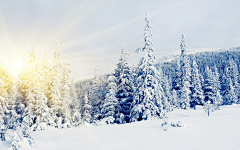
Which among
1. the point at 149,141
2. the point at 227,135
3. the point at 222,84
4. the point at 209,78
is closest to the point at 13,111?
the point at 149,141

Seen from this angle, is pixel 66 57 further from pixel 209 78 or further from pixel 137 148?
pixel 209 78

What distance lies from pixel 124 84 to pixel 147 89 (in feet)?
13.5

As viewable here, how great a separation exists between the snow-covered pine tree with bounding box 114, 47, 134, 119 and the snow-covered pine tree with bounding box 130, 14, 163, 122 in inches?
97.3

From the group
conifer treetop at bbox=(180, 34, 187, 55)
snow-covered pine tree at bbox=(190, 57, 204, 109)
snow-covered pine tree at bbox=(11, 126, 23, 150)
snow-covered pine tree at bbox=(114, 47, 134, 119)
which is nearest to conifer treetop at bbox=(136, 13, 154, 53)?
snow-covered pine tree at bbox=(114, 47, 134, 119)

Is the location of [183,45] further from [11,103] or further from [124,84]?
[11,103]

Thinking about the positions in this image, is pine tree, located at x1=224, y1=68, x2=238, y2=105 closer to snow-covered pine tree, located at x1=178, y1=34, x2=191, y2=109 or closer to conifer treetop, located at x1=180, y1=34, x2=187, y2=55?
snow-covered pine tree, located at x1=178, y1=34, x2=191, y2=109

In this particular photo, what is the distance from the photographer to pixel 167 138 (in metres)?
6.22

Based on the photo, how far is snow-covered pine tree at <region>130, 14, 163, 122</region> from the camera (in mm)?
17750

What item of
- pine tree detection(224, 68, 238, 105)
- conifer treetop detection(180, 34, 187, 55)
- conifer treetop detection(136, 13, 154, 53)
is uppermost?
conifer treetop detection(180, 34, 187, 55)

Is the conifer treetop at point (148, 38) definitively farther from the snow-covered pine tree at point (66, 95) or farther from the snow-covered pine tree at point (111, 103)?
the snow-covered pine tree at point (66, 95)

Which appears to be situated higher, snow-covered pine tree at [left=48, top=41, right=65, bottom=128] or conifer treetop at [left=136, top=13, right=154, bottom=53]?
conifer treetop at [left=136, top=13, right=154, bottom=53]

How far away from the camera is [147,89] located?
707 inches

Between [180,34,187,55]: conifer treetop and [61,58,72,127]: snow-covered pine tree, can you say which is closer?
[61,58,72,127]: snow-covered pine tree

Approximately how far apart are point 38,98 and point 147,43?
1596 cm
